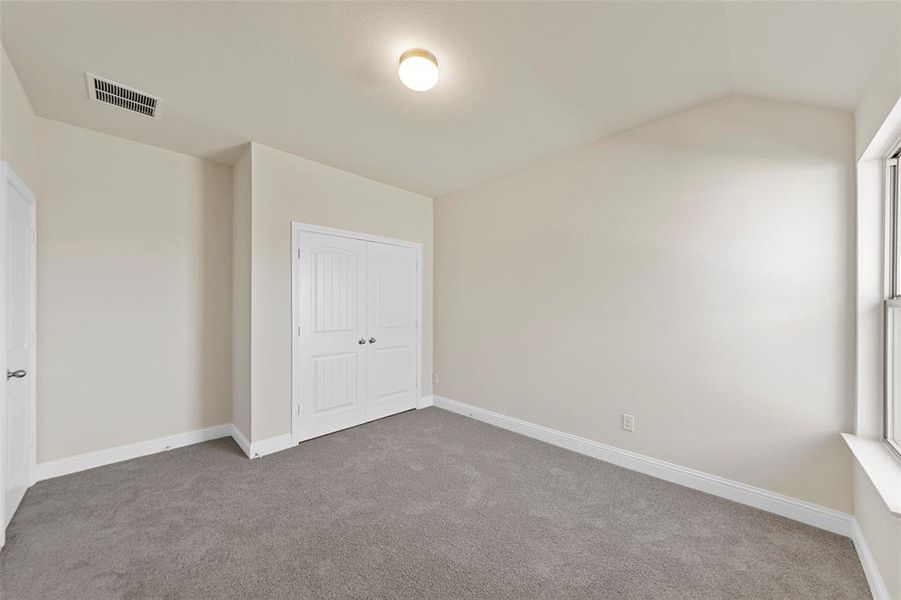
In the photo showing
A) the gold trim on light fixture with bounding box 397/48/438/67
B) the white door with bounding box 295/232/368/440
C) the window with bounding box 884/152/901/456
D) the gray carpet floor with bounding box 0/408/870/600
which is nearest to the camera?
the gray carpet floor with bounding box 0/408/870/600

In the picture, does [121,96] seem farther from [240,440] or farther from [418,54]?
[240,440]

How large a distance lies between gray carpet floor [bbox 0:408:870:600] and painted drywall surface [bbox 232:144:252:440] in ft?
1.66

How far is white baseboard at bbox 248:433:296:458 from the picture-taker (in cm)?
298

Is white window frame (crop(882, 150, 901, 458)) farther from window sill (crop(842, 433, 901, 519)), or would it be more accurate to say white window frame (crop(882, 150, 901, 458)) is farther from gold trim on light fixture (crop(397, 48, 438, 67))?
gold trim on light fixture (crop(397, 48, 438, 67))

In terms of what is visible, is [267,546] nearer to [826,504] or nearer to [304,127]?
[304,127]

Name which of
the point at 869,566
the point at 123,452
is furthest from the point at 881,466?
the point at 123,452

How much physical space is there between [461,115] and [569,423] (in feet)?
8.84

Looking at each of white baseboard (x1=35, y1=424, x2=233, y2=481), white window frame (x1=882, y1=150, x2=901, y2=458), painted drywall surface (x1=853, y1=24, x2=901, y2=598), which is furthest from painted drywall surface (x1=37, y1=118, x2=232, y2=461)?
white window frame (x1=882, y1=150, x2=901, y2=458)

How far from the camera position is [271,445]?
308 cm

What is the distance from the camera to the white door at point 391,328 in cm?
394

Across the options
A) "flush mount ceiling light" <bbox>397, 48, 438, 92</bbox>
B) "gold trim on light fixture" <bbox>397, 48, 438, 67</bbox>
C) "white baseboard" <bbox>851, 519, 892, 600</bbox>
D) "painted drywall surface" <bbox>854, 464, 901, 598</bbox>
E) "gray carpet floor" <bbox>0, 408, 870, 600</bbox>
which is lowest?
"gray carpet floor" <bbox>0, 408, 870, 600</bbox>

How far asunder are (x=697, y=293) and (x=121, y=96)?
161 inches

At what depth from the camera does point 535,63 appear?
6.70ft

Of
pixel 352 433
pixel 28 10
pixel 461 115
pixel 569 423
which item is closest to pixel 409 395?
pixel 352 433
